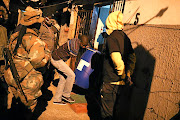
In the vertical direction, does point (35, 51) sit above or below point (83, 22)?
below

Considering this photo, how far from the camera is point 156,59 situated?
2.31 metres

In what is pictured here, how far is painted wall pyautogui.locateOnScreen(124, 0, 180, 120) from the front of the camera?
1994 millimetres

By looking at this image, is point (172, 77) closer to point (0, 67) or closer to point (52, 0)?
point (0, 67)

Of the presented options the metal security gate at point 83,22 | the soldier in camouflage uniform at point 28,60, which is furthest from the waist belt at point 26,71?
the metal security gate at point 83,22

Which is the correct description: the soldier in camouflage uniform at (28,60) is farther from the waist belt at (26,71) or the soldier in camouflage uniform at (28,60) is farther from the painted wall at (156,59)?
the painted wall at (156,59)

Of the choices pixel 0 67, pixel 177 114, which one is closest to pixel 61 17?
pixel 0 67

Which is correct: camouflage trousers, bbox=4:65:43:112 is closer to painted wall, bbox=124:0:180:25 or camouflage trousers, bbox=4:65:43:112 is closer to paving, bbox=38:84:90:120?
paving, bbox=38:84:90:120

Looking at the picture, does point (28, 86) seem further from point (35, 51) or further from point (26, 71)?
point (35, 51)

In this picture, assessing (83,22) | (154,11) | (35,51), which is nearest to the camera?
(35,51)

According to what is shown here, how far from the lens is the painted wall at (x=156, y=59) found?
199cm

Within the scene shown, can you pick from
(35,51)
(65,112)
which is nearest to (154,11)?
(35,51)

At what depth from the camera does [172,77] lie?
199cm

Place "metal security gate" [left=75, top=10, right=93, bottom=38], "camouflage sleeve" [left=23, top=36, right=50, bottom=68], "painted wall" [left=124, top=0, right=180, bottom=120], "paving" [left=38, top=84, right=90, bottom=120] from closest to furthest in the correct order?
1. "painted wall" [left=124, top=0, right=180, bottom=120]
2. "camouflage sleeve" [left=23, top=36, right=50, bottom=68]
3. "paving" [left=38, top=84, right=90, bottom=120]
4. "metal security gate" [left=75, top=10, right=93, bottom=38]

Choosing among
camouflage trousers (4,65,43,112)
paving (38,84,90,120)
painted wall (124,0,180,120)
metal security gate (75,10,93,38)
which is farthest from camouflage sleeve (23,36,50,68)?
metal security gate (75,10,93,38)
